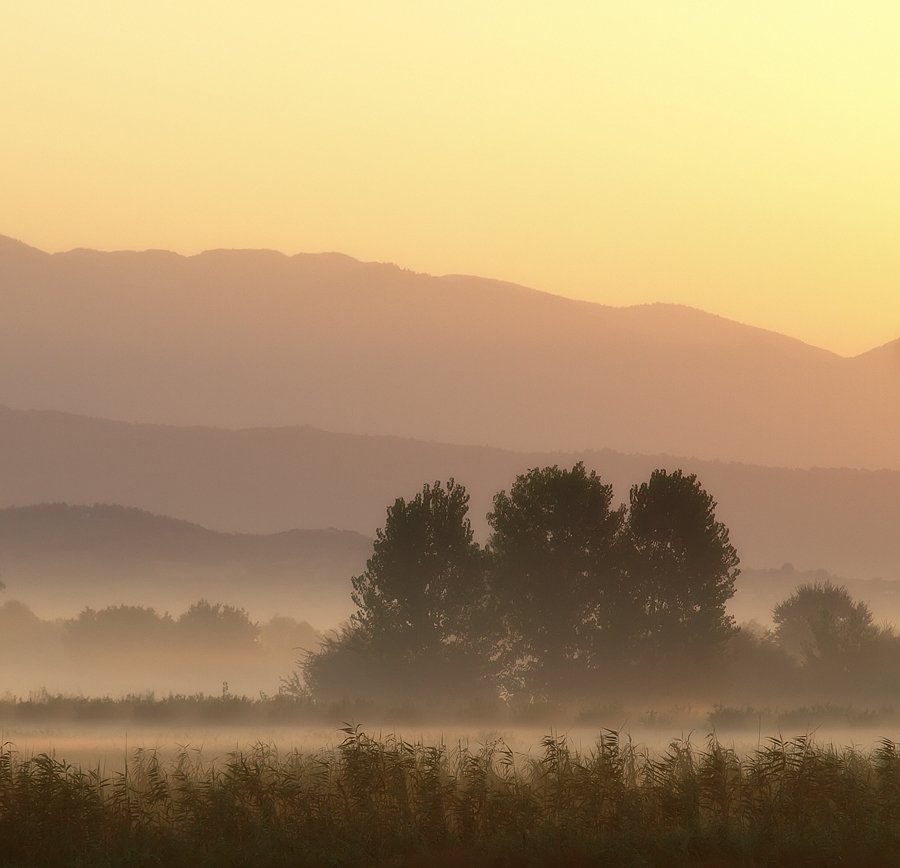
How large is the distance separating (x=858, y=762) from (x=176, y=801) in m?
15.6

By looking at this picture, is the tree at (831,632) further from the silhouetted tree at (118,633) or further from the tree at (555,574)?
the silhouetted tree at (118,633)

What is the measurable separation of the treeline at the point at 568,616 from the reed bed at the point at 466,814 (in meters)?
46.2

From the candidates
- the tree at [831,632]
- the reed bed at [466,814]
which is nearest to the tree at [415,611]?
the tree at [831,632]

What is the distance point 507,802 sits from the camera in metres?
33.4

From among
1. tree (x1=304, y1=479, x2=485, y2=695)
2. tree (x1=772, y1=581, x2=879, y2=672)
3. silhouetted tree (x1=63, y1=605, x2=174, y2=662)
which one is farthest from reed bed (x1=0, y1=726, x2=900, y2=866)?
silhouetted tree (x1=63, y1=605, x2=174, y2=662)

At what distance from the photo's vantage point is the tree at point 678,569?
8431 cm

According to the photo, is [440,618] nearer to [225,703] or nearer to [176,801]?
[225,703]

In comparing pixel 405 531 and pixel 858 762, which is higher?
pixel 405 531

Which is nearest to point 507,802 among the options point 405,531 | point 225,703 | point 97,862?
point 97,862

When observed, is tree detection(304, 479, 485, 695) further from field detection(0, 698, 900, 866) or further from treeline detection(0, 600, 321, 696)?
treeline detection(0, 600, 321, 696)

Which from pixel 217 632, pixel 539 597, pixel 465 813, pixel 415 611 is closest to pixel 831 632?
pixel 539 597

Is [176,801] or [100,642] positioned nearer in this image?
[176,801]

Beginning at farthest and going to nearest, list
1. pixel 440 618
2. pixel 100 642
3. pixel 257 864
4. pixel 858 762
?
pixel 100 642 < pixel 440 618 < pixel 858 762 < pixel 257 864

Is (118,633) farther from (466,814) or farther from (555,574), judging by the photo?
(466,814)
